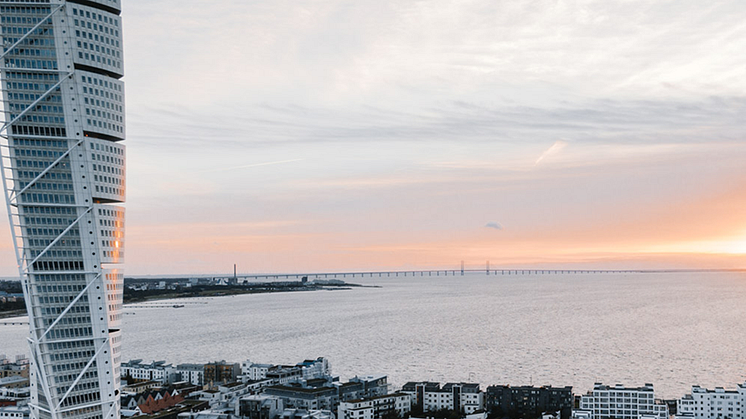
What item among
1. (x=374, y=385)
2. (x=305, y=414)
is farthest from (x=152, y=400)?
(x=374, y=385)

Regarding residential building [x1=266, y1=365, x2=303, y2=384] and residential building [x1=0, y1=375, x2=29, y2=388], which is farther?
residential building [x1=266, y1=365, x2=303, y2=384]

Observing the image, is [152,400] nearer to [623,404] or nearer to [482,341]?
[623,404]

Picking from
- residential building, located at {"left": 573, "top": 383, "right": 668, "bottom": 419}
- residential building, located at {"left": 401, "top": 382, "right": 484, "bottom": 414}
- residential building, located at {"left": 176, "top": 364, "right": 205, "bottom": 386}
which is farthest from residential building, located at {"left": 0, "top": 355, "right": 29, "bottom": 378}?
residential building, located at {"left": 573, "top": 383, "right": 668, "bottom": 419}

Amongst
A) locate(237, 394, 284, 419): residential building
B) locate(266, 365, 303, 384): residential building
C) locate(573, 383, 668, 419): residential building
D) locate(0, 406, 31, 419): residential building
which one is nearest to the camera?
locate(0, 406, 31, 419): residential building

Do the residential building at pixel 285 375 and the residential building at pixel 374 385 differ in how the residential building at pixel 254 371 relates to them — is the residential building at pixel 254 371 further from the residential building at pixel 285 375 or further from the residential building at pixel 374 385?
the residential building at pixel 374 385

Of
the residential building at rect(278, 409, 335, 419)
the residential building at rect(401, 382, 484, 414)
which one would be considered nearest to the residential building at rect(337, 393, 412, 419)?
the residential building at rect(401, 382, 484, 414)

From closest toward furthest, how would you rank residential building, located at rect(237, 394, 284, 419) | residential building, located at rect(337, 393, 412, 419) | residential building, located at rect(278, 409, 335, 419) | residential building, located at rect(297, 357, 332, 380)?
residential building, located at rect(278, 409, 335, 419) → residential building, located at rect(237, 394, 284, 419) → residential building, located at rect(337, 393, 412, 419) → residential building, located at rect(297, 357, 332, 380)

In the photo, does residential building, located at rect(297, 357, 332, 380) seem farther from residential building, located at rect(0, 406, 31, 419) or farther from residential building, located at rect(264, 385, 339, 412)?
residential building, located at rect(0, 406, 31, 419)

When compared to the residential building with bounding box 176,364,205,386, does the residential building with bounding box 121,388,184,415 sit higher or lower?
higher
